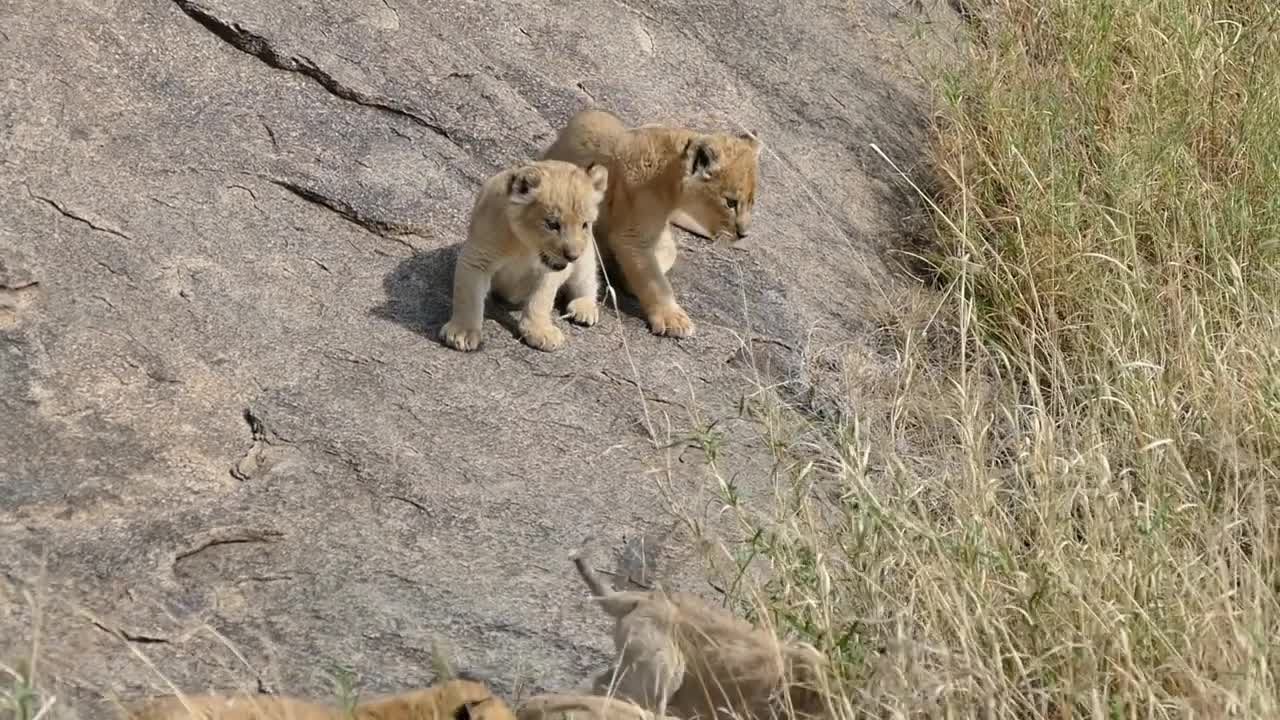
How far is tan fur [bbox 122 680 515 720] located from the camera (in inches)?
138

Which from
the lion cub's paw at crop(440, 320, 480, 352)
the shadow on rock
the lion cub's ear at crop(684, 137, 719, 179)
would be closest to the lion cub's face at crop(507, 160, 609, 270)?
the shadow on rock

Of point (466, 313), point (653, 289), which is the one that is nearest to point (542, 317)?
point (466, 313)

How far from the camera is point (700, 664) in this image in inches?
148

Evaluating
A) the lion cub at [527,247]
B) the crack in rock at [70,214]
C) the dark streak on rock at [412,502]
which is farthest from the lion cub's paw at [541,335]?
the crack in rock at [70,214]

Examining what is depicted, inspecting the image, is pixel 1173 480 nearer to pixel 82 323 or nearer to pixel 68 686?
pixel 68 686

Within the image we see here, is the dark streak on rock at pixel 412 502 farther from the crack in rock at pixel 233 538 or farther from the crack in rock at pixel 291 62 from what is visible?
the crack in rock at pixel 291 62

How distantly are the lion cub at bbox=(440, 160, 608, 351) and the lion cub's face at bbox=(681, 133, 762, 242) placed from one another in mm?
564

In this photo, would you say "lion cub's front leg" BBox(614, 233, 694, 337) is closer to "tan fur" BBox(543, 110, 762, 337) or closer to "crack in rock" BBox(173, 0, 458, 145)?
"tan fur" BBox(543, 110, 762, 337)

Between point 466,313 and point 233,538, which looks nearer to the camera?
point 233,538

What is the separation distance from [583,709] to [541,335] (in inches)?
96.1

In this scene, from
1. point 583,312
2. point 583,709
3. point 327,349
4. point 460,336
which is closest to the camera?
point 583,709

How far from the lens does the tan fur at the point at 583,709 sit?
3.48m

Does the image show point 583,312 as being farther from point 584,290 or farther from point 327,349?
point 327,349

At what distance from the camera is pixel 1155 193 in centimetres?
658
